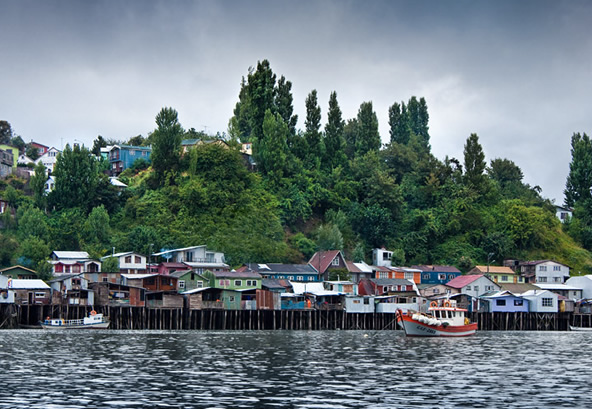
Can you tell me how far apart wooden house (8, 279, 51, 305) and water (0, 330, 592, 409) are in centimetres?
2874

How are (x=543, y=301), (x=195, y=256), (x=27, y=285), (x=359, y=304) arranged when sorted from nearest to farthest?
(x=27, y=285) → (x=359, y=304) → (x=543, y=301) → (x=195, y=256)

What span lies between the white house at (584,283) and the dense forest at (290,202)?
14.5 metres

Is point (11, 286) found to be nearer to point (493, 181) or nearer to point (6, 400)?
point (6, 400)

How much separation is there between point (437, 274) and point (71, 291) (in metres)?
58.7

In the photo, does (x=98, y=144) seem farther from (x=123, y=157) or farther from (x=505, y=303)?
(x=505, y=303)

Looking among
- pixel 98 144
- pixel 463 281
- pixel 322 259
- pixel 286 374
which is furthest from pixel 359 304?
pixel 98 144

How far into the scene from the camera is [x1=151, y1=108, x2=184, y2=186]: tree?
14650 cm

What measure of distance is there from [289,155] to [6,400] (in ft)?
387

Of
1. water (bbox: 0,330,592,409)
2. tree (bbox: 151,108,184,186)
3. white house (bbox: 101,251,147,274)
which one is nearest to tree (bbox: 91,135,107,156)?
tree (bbox: 151,108,184,186)

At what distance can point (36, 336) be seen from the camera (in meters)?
83.9

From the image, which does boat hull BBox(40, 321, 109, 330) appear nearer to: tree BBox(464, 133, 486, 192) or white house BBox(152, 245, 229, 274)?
white house BBox(152, 245, 229, 274)

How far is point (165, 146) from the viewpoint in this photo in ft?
482

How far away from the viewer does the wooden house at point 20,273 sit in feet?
369

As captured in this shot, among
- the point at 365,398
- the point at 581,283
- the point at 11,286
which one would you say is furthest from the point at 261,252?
the point at 365,398
